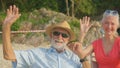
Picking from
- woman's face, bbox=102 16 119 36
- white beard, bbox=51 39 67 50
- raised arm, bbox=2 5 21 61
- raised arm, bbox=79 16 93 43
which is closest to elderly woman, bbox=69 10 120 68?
woman's face, bbox=102 16 119 36

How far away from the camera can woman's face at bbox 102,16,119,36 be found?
13.4 feet

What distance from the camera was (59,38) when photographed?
4.38m

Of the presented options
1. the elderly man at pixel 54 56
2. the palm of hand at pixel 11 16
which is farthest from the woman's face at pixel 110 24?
the palm of hand at pixel 11 16

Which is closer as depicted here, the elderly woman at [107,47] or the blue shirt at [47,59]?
the elderly woman at [107,47]

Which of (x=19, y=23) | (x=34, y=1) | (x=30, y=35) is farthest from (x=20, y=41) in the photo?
(x=34, y=1)

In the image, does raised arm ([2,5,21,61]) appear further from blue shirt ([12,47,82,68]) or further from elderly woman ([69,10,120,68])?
elderly woman ([69,10,120,68])

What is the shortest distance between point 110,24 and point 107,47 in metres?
0.25

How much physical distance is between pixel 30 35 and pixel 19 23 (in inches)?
110

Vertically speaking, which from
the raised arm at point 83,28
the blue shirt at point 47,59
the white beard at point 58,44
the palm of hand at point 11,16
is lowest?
the blue shirt at point 47,59

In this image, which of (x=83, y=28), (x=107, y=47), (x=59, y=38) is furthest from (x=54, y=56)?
(x=107, y=47)

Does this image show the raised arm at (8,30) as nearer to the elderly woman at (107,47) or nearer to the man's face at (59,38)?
the man's face at (59,38)

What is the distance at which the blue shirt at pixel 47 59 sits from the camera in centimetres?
433

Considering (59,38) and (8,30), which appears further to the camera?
(59,38)

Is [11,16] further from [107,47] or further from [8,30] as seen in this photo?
[107,47]
